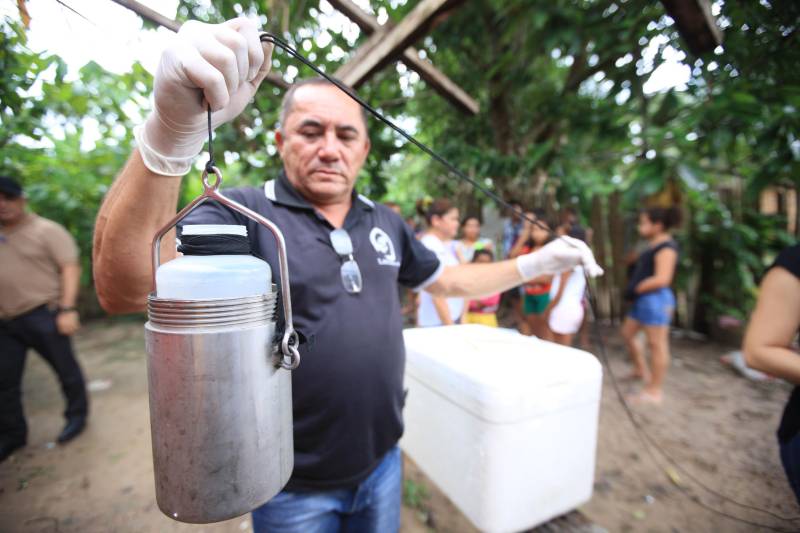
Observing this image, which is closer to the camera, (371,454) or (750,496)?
(371,454)

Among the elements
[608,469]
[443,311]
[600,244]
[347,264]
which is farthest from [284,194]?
[600,244]

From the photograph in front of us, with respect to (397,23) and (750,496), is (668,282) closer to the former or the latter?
(750,496)

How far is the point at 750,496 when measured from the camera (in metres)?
2.36

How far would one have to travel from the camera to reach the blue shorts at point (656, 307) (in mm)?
3535

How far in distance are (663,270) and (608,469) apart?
1.95 m

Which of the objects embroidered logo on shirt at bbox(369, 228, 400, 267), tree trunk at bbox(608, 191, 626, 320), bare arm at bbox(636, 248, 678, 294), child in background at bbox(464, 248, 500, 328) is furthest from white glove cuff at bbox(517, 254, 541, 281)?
tree trunk at bbox(608, 191, 626, 320)

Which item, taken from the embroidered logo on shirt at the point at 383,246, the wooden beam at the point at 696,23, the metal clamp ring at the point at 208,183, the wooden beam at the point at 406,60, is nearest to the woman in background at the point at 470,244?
the wooden beam at the point at 406,60

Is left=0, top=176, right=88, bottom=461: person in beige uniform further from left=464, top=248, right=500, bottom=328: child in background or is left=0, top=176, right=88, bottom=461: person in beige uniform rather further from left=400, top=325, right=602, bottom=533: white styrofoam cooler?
left=464, top=248, right=500, bottom=328: child in background

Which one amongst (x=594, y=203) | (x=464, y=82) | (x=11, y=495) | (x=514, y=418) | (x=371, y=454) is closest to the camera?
(x=11, y=495)

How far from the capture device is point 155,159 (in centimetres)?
80

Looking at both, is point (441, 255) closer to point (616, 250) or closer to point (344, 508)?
point (344, 508)

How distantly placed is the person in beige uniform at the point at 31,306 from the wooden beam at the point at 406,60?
106 inches

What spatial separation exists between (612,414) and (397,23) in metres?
3.67

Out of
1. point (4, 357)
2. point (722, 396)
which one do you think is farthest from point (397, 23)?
point (722, 396)
